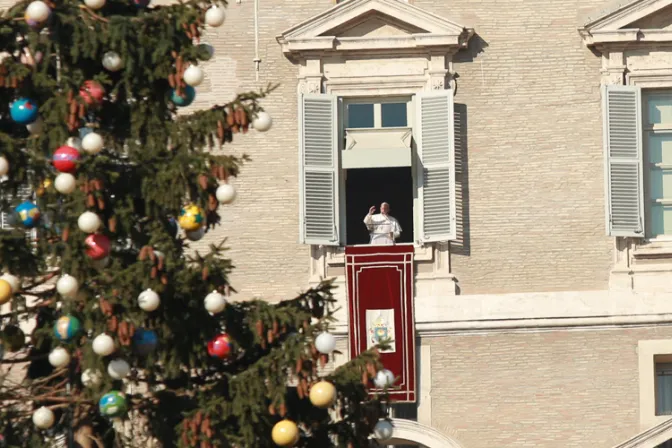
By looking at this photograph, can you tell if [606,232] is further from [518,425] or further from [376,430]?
[376,430]

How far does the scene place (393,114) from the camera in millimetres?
27922

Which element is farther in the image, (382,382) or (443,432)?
(443,432)

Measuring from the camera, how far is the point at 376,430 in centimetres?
1880

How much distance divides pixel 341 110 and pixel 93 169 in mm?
9981

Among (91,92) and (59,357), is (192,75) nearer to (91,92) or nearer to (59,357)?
(91,92)

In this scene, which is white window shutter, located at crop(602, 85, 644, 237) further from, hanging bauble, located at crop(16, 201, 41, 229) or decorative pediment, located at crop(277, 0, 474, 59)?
hanging bauble, located at crop(16, 201, 41, 229)

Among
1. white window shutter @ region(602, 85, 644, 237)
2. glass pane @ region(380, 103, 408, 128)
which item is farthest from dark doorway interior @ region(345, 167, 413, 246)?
white window shutter @ region(602, 85, 644, 237)

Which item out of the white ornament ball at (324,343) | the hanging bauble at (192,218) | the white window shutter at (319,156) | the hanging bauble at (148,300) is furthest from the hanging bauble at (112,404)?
the white window shutter at (319,156)

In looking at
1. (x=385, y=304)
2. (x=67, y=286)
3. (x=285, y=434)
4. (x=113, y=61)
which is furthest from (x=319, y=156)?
(x=67, y=286)

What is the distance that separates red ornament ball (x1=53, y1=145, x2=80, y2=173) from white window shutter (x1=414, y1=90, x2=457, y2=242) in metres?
10.1

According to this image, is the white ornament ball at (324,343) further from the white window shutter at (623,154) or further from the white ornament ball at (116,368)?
the white window shutter at (623,154)

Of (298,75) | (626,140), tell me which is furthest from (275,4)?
(626,140)

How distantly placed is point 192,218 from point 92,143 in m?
0.99

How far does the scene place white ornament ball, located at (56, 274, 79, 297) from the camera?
17.7 metres
